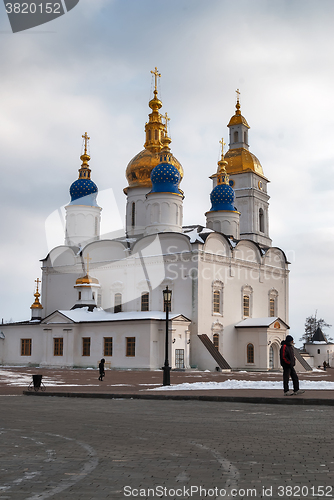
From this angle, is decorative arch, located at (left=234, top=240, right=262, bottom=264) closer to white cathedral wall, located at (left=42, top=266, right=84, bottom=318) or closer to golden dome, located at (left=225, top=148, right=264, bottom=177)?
golden dome, located at (left=225, top=148, right=264, bottom=177)

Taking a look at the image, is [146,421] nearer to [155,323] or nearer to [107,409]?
[107,409]

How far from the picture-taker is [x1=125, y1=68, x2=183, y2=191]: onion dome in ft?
146

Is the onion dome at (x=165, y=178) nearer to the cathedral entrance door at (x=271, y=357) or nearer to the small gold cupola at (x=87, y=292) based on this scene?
the small gold cupola at (x=87, y=292)

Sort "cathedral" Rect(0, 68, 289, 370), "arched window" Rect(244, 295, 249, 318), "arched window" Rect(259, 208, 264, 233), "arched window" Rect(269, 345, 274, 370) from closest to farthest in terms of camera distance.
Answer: "cathedral" Rect(0, 68, 289, 370), "arched window" Rect(269, 345, 274, 370), "arched window" Rect(244, 295, 249, 318), "arched window" Rect(259, 208, 264, 233)

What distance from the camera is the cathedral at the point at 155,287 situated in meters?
35.4

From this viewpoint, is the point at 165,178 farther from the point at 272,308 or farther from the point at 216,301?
the point at 272,308

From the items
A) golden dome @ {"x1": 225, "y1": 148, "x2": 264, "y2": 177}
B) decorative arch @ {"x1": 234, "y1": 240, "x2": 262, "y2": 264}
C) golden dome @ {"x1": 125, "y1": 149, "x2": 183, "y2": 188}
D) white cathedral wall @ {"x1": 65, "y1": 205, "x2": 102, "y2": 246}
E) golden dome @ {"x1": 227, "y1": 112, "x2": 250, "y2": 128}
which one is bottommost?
decorative arch @ {"x1": 234, "y1": 240, "x2": 262, "y2": 264}

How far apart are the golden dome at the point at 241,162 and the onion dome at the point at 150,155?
20.4 ft

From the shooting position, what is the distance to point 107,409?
1154 cm

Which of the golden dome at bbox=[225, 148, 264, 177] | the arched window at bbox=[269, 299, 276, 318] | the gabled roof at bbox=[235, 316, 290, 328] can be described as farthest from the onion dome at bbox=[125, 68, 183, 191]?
the gabled roof at bbox=[235, 316, 290, 328]

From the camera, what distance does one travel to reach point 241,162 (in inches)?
1959

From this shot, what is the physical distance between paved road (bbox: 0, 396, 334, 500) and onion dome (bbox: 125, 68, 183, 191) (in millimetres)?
34770

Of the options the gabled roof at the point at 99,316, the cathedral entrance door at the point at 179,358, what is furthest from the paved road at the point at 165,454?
the gabled roof at the point at 99,316

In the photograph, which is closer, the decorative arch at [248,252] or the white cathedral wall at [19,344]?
the white cathedral wall at [19,344]
